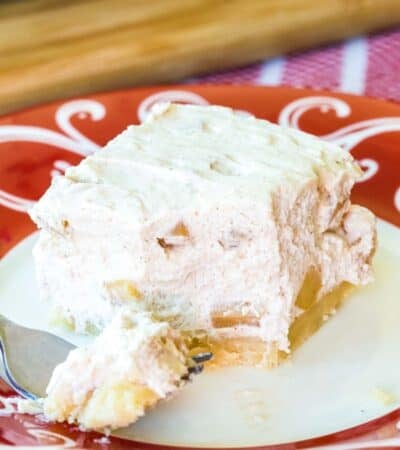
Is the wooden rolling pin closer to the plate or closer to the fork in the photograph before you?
the plate

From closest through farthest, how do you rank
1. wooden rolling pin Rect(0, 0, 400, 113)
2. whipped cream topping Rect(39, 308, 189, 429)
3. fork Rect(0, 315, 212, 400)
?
whipped cream topping Rect(39, 308, 189, 429) → fork Rect(0, 315, 212, 400) → wooden rolling pin Rect(0, 0, 400, 113)

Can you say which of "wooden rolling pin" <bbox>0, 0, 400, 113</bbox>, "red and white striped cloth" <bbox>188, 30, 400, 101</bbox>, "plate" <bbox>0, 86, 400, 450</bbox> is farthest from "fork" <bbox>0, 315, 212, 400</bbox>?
"red and white striped cloth" <bbox>188, 30, 400, 101</bbox>

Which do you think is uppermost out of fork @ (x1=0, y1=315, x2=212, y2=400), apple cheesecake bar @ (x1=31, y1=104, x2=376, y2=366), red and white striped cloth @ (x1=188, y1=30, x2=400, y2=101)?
red and white striped cloth @ (x1=188, y1=30, x2=400, y2=101)

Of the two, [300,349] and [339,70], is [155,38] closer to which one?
[339,70]

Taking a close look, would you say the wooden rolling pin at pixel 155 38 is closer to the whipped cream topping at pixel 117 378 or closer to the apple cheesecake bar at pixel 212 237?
the apple cheesecake bar at pixel 212 237

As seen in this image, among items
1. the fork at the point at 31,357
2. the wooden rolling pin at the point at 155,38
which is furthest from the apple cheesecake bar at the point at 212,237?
the wooden rolling pin at the point at 155,38

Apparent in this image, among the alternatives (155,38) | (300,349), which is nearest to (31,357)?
(300,349)

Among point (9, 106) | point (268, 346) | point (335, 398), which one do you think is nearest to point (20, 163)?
point (9, 106)
